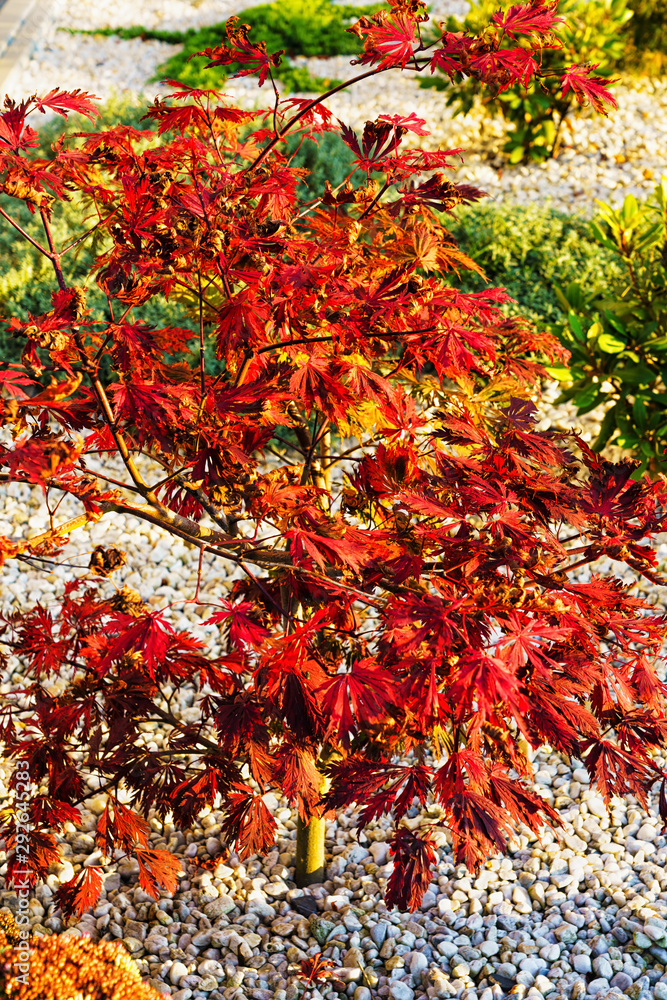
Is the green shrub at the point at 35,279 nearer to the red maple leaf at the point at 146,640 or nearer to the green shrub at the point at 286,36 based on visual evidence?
the red maple leaf at the point at 146,640

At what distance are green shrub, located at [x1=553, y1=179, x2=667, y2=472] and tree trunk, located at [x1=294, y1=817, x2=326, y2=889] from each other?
222 centimetres

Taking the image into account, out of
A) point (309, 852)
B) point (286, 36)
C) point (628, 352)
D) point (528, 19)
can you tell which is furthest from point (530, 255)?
point (286, 36)

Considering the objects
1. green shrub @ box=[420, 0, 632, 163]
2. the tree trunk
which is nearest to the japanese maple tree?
the tree trunk

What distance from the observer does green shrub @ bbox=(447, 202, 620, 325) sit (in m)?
5.09

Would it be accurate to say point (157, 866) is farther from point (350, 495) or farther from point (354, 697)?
point (350, 495)

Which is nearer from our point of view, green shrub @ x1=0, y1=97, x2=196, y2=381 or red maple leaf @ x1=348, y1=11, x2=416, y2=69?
red maple leaf @ x1=348, y1=11, x2=416, y2=69

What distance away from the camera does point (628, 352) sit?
3750mm

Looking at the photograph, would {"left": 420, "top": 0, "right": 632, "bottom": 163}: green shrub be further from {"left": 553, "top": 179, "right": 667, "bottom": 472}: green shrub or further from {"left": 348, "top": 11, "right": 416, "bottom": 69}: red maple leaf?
{"left": 348, "top": 11, "right": 416, "bottom": 69}: red maple leaf

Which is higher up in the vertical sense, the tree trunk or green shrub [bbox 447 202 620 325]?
green shrub [bbox 447 202 620 325]

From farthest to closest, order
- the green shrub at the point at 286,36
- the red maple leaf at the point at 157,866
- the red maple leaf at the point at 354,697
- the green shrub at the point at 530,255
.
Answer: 1. the green shrub at the point at 286,36
2. the green shrub at the point at 530,255
3. the red maple leaf at the point at 157,866
4. the red maple leaf at the point at 354,697

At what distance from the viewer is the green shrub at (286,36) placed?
8.14 m

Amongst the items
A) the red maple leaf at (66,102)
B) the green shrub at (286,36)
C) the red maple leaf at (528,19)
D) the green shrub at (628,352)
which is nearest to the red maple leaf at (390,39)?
the red maple leaf at (528,19)

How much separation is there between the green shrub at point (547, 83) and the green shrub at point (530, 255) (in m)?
1.19

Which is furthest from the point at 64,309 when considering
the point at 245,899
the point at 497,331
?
the point at 245,899
